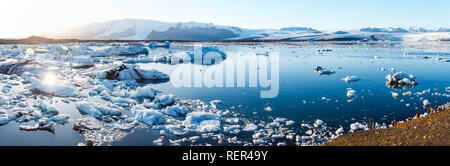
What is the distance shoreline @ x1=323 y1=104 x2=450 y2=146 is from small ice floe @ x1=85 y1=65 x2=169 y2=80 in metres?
10.5

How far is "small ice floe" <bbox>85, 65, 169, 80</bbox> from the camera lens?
540 inches

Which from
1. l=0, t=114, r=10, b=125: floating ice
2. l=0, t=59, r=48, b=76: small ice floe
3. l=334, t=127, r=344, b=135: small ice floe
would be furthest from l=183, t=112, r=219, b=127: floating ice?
l=0, t=59, r=48, b=76: small ice floe

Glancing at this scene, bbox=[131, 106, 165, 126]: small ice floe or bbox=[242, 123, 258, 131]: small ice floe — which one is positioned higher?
bbox=[131, 106, 165, 126]: small ice floe

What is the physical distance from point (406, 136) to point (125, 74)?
12105 mm

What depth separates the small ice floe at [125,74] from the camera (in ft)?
45.0

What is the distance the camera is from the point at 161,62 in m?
23.1

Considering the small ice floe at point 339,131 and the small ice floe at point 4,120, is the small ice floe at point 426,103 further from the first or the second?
the small ice floe at point 4,120

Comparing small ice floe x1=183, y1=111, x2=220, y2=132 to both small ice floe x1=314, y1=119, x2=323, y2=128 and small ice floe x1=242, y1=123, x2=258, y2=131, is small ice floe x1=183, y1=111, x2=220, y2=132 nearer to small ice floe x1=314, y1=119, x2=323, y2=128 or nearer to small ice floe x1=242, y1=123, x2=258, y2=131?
small ice floe x1=242, y1=123, x2=258, y2=131

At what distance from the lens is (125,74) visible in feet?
45.3

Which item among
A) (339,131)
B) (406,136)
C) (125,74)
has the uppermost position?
(125,74)

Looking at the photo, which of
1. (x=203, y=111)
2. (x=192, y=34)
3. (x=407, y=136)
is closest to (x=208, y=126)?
(x=203, y=111)

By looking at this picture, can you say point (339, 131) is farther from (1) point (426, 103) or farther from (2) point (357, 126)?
(1) point (426, 103)
